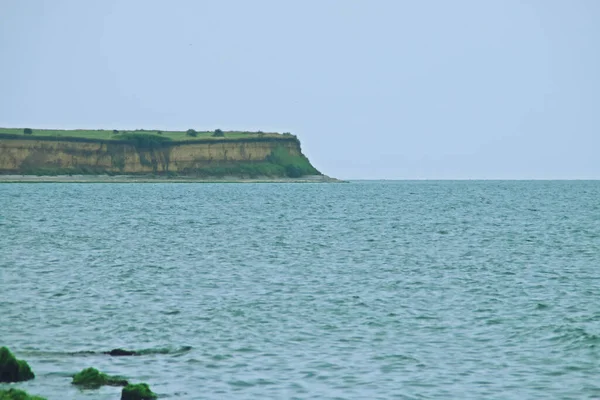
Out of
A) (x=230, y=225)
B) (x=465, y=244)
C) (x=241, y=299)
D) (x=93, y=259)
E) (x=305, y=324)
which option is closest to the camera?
(x=305, y=324)

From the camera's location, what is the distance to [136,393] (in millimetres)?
16250

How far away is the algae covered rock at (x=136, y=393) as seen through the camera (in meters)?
16.2

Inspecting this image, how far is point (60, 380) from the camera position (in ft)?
59.6

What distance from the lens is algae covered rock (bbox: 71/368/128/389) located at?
17.6m

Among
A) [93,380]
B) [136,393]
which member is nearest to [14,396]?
[136,393]

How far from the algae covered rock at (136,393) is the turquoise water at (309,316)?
65 centimetres

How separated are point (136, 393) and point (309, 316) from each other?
381 inches

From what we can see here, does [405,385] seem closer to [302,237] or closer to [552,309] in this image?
[552,309]

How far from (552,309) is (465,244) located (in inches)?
1016

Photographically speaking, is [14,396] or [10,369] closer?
[14,396]

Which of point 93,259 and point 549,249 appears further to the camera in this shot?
point 549,249

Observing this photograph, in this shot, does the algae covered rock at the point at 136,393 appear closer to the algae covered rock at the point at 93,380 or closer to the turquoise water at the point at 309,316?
the turquoise water at the point at 309,316

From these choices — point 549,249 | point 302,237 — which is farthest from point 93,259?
point 549,249

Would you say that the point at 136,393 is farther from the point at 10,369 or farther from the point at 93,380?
the point at 10,369
